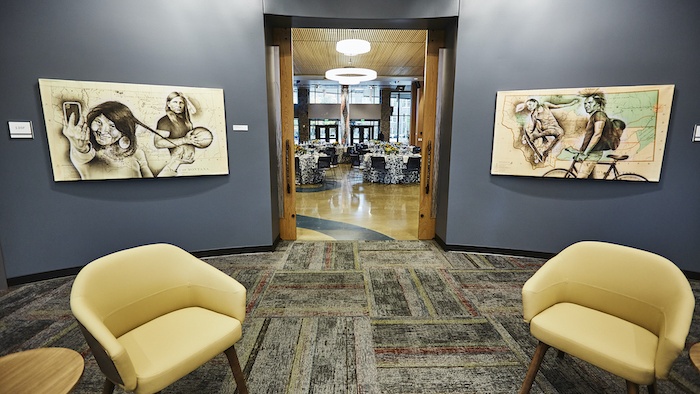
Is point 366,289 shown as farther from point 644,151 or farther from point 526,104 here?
point 644,151

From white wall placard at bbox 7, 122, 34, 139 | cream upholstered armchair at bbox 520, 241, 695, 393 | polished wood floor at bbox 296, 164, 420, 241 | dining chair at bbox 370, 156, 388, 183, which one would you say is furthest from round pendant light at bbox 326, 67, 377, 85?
cream upholstered armchair at bbox 520, 241, 695, 393

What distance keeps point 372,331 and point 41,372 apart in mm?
1807

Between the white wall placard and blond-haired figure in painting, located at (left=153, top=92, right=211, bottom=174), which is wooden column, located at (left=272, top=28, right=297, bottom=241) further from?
the white wall placard

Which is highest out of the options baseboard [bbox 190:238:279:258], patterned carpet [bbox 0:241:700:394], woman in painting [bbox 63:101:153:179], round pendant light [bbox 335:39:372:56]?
round pendant light [bbox 335:39:372:56]

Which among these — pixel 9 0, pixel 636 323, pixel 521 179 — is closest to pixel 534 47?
pixel 521 179

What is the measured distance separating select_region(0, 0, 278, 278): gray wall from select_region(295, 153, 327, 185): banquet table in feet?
16.1

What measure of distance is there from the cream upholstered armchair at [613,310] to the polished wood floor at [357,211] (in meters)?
2.84

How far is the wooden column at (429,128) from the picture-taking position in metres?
4.20

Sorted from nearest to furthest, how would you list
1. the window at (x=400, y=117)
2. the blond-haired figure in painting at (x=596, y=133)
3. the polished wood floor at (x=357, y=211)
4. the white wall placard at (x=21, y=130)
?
the white wall placard at (x=21, y=130) → the blond-haired figure in painting at (x=596, y=133) → the polished wood floor at (x=357, y=211) → the window at (x=400, y=117)

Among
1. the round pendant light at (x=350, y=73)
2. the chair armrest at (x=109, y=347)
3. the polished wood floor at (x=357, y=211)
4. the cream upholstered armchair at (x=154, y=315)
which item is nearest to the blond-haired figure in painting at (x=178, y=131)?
the polished wood floor at (x=357, y=211)

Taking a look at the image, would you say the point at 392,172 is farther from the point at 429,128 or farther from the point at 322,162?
the point at 429,128

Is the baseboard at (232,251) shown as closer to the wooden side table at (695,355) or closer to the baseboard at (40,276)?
the baseboard at (40,276)

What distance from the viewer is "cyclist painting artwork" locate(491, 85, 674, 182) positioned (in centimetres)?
327

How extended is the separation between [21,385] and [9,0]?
3.32m
